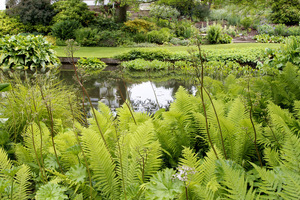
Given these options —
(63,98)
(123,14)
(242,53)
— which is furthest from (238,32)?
(63,98)

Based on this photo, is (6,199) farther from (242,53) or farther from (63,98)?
(242,53)

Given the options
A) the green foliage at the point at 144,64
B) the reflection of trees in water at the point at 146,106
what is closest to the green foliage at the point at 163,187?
the reflection of trees in water at the point at 146,106

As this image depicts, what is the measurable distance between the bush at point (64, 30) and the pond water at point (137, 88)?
851 cm

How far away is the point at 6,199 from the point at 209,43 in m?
16.0

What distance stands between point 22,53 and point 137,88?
494cm

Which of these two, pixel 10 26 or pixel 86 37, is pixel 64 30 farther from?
pixel 10 26

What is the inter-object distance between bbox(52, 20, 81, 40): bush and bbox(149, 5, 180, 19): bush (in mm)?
7391

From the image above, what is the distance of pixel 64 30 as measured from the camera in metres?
16.2

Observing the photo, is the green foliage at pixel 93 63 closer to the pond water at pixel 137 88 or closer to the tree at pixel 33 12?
the pond water at pixel 137 88

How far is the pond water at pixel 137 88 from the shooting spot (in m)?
5.28


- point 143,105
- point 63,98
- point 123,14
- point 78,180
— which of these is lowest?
point 143,105

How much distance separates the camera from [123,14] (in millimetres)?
18938

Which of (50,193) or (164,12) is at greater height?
(164,12)

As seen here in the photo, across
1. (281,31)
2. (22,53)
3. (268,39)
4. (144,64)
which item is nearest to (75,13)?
(22,53)
